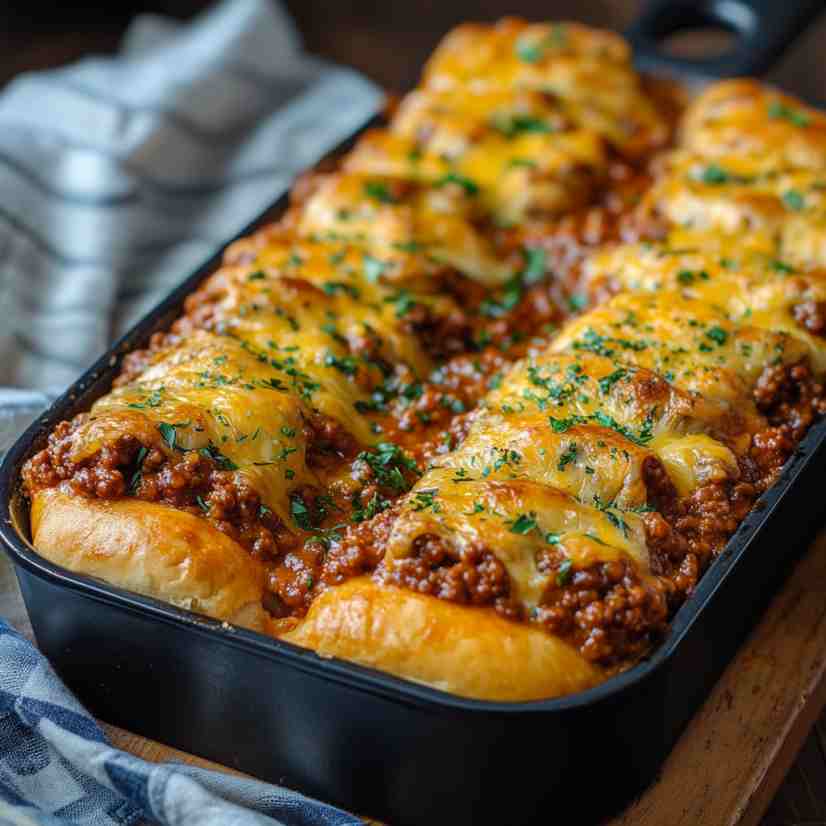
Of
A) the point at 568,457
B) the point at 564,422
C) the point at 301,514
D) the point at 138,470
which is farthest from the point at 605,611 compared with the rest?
the point at 138,470

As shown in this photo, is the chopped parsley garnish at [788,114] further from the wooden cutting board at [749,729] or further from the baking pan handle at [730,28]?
the wooden cutting board at [749,729]

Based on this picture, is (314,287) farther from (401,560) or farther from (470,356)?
(401,560)

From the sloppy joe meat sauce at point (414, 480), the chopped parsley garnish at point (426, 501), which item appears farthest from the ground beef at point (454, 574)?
the chopped parsley garnish at point (426, 501)

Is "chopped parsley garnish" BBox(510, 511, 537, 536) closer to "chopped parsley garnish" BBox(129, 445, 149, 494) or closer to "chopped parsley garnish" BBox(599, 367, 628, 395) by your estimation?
"chopped parsley garnish" BBox(599, 367, 628, 395)

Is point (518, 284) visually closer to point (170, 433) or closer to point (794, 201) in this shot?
point (794, 201)

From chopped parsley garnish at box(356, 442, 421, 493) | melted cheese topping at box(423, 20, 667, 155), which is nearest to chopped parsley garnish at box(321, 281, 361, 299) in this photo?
chopped parsley garnish at box(356, 442, 421, 493)

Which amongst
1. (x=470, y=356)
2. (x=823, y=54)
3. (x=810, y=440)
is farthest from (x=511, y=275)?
(x=823, y=54)

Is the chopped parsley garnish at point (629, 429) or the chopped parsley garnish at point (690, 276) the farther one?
the chopped parsley garnish at point (690, 276)
